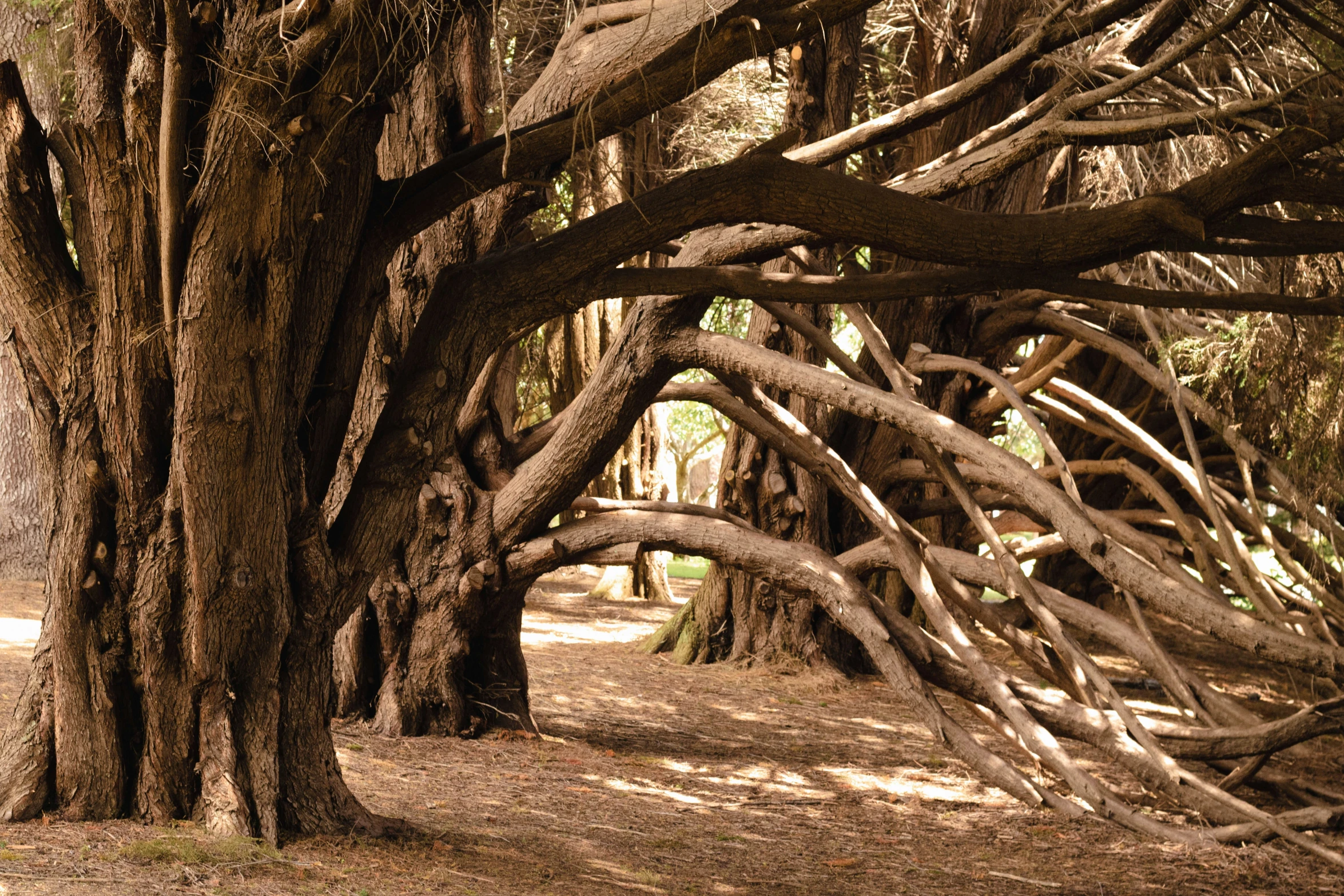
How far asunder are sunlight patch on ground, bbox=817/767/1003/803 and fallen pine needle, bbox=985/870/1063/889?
1301 mm

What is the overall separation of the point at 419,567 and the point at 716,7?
3915 mm

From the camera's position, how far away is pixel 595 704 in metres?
7.88

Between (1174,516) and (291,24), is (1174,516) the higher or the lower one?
the lower one

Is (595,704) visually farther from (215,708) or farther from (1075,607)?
(215,708)

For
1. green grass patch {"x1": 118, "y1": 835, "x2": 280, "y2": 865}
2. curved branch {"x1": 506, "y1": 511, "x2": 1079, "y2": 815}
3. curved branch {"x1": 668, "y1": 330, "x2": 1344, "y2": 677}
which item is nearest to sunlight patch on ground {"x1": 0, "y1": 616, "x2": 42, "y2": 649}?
curved branch {"x1": 506, "y1": 511, "x2": 1079, "y2": 815}

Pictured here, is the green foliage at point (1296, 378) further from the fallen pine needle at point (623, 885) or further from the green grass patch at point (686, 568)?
the green grass patch at point (686, 568)

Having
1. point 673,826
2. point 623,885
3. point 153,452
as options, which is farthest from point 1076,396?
point 153,452

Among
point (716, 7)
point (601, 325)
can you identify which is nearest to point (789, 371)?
point (716, 7)

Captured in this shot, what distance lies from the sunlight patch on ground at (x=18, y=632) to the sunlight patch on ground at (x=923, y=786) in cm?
510

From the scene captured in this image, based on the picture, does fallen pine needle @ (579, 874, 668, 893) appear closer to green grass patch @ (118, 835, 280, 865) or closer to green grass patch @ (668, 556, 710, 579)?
green grass patch @ (118, 835, 280, 865)

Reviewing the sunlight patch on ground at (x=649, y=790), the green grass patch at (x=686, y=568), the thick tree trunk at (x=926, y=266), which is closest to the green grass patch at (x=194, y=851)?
the sunlight patch on ground at (x=649, y=790)

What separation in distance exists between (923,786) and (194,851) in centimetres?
420

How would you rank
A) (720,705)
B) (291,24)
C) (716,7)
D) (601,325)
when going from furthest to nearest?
(601,325) < (720,705) < (716,7) < (291,24)

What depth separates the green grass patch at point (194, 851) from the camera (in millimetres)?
3354
